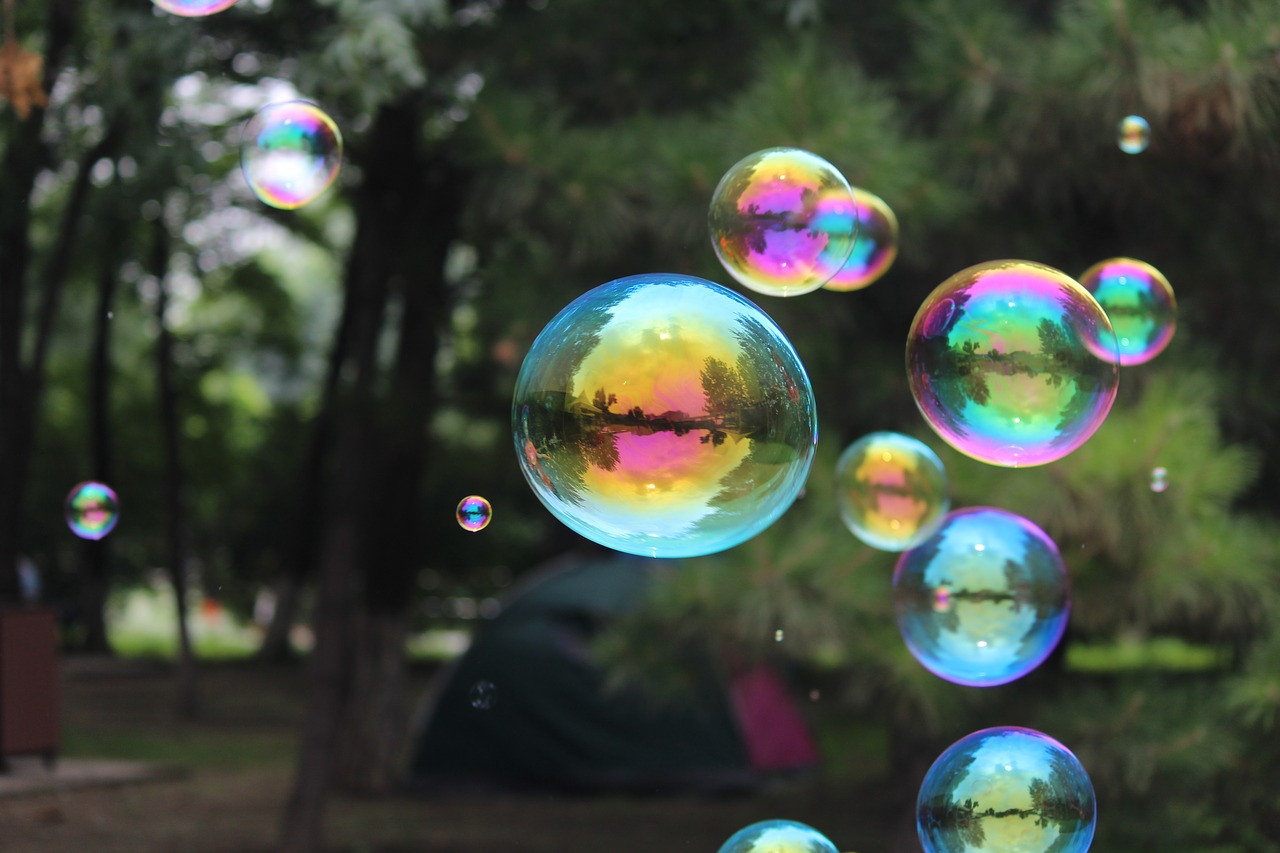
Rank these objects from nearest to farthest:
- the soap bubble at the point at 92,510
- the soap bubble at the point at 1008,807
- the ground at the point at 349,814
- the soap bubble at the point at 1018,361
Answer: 1. the soap bubble at the point at 1008,807
2. the soap bubble at the point at 1018,361
3. the soap bubble at the point at 92,510
4. the ground at the point at 349,814

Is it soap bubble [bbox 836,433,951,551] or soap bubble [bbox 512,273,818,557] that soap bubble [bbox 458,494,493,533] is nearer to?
soap bubble [bbox 512,273,818,557]

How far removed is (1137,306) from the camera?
4602mm

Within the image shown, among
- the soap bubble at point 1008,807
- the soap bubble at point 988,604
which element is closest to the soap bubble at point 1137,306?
the soap bubble at point 988,604

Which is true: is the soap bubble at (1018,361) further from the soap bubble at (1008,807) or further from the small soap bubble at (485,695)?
the small soap bubble at (485,695)

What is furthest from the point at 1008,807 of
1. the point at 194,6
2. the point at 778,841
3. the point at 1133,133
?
the point at 194,6

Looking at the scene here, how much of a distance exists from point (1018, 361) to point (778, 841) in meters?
1.37

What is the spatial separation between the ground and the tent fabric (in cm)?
20

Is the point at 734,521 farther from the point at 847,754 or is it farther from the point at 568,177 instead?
the point at 847,754

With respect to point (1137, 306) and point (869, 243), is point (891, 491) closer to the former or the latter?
point (869, 243)

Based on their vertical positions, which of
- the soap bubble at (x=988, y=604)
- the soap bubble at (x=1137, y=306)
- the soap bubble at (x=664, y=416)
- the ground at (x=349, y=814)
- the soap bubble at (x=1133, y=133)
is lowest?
the ground at (x=349, y=814)

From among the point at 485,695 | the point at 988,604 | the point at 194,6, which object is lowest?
the point at 485,695

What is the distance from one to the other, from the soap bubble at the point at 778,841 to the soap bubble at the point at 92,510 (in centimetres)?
322

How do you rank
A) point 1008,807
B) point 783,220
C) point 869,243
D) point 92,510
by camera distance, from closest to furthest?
point 1008,807 < point 783,220 < point 869,243 < point 92,510

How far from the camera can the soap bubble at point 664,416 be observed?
2895 mm
